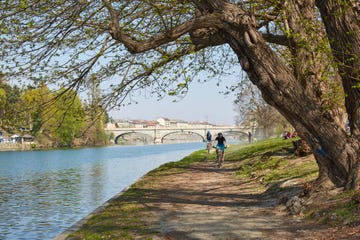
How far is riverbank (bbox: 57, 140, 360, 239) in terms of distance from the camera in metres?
8.91

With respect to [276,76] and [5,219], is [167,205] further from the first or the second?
[5,219]

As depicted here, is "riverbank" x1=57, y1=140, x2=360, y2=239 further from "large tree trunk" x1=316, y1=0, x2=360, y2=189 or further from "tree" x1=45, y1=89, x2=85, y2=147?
"tree" x1=45, y1=89, x2=85, y2=147

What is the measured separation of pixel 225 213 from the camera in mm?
11312

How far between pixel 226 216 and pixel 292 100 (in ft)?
9.86

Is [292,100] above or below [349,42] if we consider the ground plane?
below

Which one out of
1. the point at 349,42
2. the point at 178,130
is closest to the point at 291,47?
the point at 349,42

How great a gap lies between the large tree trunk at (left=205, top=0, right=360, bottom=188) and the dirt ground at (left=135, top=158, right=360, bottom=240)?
1.48m

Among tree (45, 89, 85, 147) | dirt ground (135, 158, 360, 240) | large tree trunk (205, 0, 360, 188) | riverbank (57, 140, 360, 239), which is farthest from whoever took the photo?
tree (45, 89, 85, 147)

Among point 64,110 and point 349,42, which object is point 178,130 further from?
point 349,42

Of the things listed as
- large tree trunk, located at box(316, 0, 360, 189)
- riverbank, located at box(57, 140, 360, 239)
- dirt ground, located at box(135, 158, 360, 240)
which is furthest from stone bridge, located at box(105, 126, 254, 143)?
large tree trunk, located at box(316, 0, 360, 189)

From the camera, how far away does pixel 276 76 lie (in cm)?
995

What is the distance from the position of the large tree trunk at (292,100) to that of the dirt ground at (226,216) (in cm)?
148

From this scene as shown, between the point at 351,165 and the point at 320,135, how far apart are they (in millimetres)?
899

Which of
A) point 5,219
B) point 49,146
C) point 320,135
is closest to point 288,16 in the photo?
point 320,135
